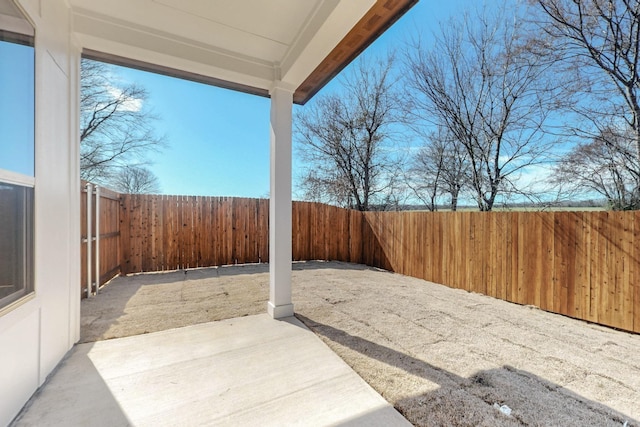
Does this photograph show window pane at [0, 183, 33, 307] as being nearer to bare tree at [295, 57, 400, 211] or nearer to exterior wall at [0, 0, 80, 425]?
exterior wall at [0, 0, 80, 425]

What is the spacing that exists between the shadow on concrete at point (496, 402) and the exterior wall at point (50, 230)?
2.32m

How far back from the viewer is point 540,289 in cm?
363

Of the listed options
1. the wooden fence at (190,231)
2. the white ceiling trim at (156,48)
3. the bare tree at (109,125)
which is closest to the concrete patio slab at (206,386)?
the white ceiling trim at (156,48)

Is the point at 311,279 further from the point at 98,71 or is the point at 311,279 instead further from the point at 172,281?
the point at 98,71

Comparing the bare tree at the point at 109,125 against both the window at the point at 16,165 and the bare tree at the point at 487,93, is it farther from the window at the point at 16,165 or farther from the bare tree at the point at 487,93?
the bare tree at the point at 487,93

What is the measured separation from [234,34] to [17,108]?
71.9 inches

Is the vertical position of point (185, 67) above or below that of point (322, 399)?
above

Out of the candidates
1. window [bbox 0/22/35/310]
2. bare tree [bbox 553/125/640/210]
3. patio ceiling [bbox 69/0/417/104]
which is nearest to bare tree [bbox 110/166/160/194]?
patio ceiling [bbox 69/0/417/104]

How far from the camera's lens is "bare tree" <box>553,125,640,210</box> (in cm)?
356

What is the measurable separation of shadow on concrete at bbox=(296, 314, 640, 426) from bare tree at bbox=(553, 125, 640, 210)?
3.40 m

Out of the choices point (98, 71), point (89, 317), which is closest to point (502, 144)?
point (89, 317)

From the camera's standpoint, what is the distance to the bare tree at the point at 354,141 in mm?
8953

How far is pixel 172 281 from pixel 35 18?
13.7 ft

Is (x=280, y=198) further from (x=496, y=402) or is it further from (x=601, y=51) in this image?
(x=601, y=51)
